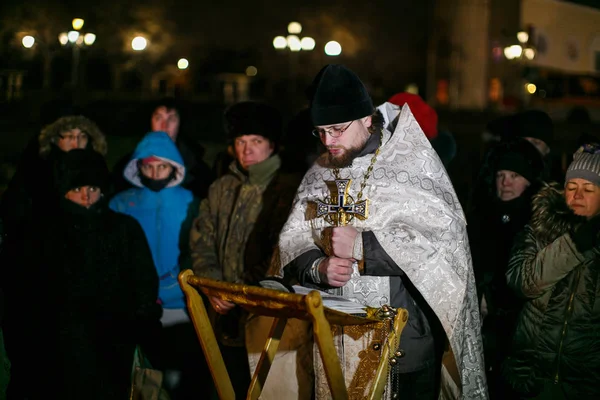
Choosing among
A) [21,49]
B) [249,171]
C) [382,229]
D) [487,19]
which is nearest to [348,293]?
[382,229]

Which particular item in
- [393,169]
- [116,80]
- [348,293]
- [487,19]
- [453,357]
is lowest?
[453,357]

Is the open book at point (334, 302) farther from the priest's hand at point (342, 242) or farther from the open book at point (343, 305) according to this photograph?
the priest's hand at point (342, 242)

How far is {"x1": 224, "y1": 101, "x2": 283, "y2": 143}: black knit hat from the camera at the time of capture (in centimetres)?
544

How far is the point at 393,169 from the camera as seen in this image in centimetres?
403

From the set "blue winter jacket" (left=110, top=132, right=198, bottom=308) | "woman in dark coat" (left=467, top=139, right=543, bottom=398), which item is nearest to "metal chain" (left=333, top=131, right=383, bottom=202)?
"woman in dark coat" (left=467, top=139, right=543, bottom=398)

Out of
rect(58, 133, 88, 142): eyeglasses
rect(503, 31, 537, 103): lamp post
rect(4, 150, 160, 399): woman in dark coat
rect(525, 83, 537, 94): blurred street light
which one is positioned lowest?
rect(4, 150, 160, 399): woman in dark coat

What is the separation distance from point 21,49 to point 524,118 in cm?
→ 2262

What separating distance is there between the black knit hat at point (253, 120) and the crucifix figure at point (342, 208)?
151cm

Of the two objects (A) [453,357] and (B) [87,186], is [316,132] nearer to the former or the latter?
(A) [453,357]

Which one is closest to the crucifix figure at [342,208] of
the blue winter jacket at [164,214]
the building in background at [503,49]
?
the blue winter jacket at [164,214]

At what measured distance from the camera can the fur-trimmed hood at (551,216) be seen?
4.39m

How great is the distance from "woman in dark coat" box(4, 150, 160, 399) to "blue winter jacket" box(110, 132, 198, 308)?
25.6 inches

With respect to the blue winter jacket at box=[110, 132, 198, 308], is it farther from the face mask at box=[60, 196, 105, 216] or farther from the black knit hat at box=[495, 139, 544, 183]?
the black knit hat at box=[495, 139, 544, 183]

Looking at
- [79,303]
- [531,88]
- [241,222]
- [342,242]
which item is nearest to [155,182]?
[241,222]
